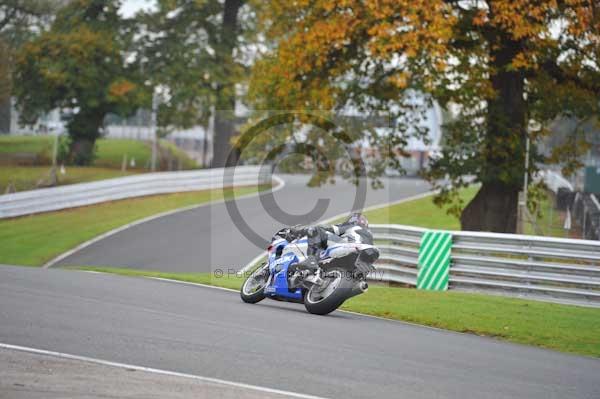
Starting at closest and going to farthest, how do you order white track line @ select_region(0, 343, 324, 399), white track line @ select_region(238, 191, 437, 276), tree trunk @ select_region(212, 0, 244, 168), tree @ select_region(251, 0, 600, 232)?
white track line @ select_region(0, 343, 324, 399), tree @ select_region(251, 0, 600, 232), white track line @ select_region(238, 191, 437, 276), tree trunk @ select_region(212, 0, 244, 168)

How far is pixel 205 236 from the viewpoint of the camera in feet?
97.8

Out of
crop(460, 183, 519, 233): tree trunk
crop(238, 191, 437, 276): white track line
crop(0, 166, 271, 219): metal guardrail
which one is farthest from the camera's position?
crop(0, 166, 271, 219): metal guardrail

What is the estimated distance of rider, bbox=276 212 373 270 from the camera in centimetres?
1252

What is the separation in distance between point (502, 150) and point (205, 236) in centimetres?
1035

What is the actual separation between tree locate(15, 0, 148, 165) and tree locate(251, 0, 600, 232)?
2452 centimetres

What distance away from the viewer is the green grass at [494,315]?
12.4m

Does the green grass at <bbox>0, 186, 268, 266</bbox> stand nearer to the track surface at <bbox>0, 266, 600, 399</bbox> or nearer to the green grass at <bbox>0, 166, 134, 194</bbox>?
the green grass at <bbox>0, 166, 134, 194</bbox>

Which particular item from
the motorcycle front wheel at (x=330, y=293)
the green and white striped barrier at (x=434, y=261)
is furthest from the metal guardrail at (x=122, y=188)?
the motorcycle front wheel at (x=330, y=293)

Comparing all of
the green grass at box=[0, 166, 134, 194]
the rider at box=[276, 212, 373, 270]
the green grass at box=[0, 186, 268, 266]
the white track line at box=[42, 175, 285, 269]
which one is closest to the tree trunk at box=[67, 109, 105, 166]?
the green grass at box=[0, 166, 134, 194]

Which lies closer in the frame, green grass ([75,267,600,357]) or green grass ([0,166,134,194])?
green grass ([75,267,600,357])

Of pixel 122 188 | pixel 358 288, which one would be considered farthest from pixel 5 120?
pixel 358 288

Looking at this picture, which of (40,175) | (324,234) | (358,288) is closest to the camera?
Result: (358,288)

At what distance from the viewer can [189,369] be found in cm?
780

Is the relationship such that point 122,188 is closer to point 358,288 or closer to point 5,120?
point 358,288
